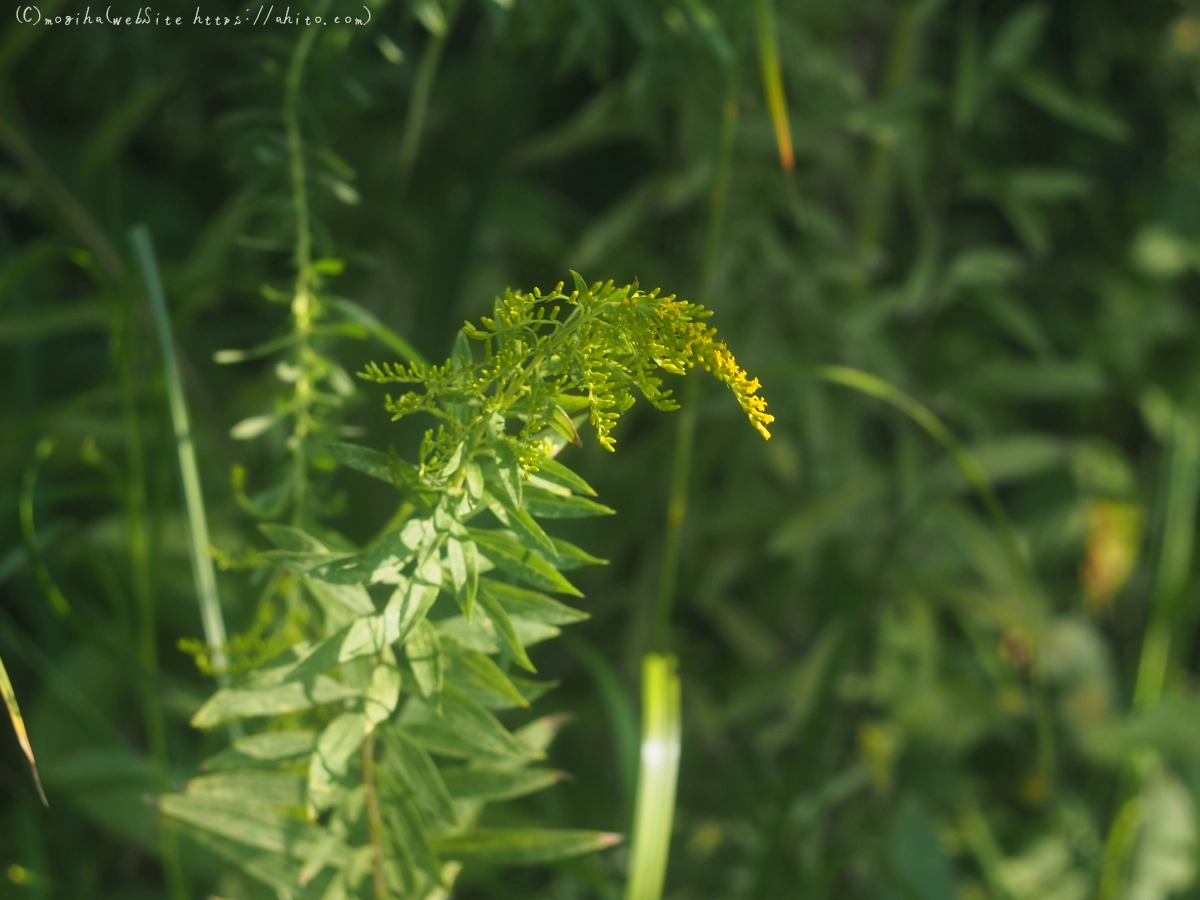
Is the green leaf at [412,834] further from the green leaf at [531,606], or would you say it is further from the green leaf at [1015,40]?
the green leaf at [1015,40]

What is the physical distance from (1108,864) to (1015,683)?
18 centimetres

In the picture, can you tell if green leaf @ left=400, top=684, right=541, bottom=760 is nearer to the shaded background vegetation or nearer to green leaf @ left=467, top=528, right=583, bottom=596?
green leaf @ left=467, top=528, right=583, bottom=596

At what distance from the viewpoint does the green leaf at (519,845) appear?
0.51m

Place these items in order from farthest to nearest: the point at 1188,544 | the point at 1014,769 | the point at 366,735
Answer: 1. the point at 1014,769
2. the point at 1188,544
3. the point at 366,735

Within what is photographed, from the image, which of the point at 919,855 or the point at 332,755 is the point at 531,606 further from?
the point at 919,855

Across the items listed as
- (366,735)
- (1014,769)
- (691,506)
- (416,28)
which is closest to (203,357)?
(416,28)

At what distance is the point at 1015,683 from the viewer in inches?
41.5

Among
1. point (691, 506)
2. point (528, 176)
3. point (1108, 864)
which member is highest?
point (528, 176)

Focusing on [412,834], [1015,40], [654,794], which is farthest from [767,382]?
[412,834]

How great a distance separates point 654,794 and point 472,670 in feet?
Answer: 0.55

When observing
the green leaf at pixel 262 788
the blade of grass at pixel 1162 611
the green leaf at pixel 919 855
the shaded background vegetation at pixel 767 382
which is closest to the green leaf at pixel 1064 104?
the shaded background vegetation at pixel 767 382

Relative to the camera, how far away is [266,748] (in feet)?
1.52

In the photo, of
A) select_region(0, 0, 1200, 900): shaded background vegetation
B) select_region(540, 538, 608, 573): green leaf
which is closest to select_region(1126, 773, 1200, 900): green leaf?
select_region(0, 0, 1200, 900): shaded background vegetation

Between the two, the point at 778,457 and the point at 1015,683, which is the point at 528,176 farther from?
the point at 1015,683
